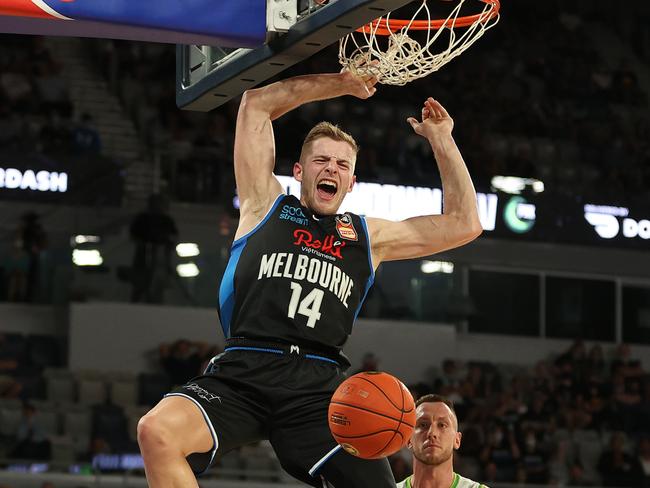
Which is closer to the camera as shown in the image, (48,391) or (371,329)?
(48,391)

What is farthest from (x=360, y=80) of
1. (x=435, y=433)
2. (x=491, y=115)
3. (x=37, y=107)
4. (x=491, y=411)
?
(x=491, y=115)

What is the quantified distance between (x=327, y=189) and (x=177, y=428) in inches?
52.7

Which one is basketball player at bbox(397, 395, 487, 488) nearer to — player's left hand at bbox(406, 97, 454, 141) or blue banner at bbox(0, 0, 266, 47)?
player's left hand at bbox(406, 97, 454, 141)

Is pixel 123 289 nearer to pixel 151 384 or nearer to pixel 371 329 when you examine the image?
pixel 151 384

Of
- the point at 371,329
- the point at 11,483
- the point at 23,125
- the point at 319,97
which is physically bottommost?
the point at 11,483

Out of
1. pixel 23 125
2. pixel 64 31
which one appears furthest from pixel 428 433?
pixel 23 125

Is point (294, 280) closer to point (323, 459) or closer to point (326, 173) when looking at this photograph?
point (326, 173)

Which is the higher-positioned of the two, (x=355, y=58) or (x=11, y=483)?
(x=355, y=58)

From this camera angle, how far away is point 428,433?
6.68 meters

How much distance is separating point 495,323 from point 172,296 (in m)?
5.96

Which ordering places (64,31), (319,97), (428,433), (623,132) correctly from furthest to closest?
(623,132) < (428,433) < (319,97) < (64,31)

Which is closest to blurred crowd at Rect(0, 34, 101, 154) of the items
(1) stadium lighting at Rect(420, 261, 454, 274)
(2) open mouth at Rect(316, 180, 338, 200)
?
(1) stadium lighting at Rect(420, 261, 454, 274)

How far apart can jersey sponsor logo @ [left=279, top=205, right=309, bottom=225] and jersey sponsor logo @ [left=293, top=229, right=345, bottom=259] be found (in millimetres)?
63

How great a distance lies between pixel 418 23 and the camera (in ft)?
20.8
